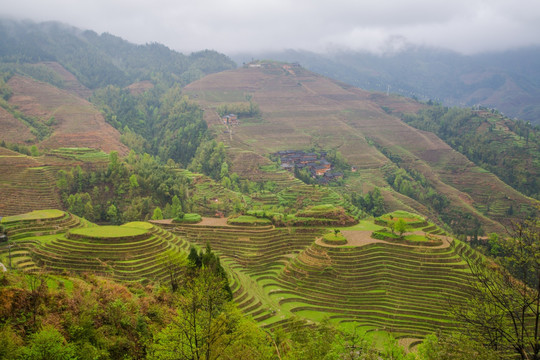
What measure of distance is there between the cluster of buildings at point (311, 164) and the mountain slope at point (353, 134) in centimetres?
419

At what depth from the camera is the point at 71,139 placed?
84625mm

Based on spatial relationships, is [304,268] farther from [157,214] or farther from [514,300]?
[514,300]

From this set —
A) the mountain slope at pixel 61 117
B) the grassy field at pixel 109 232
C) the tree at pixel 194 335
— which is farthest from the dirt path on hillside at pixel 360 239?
the mountain slope at pixel 61 117

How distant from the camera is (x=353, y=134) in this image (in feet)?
380

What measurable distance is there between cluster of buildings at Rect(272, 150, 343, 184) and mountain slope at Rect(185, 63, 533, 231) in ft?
13.7

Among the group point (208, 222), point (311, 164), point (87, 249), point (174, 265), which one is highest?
point (87, 249)

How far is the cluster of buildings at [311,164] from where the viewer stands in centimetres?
9194

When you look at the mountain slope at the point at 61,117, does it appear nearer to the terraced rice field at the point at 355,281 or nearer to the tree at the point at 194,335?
the terraced rice field at the point at 355,281

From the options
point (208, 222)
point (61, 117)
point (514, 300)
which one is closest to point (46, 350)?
point (514, 300)

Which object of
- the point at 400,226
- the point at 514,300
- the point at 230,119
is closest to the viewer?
the point at 514,300

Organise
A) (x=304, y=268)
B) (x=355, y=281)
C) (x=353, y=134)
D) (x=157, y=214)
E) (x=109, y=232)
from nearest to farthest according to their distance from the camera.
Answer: (x=109, y=232), (x=355, y=281), (x=304, y=268), (x=157, y=214), (x=353, y=134)

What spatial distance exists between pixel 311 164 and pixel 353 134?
26570 millimetres

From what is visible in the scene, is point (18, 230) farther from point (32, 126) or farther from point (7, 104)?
point (7, 104)

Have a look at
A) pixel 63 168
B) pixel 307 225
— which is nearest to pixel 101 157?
pixel 63 168
